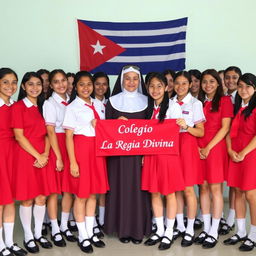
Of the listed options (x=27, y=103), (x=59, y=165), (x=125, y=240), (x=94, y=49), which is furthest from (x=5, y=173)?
(x=94, y=49)

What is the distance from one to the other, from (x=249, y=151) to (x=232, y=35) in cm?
263

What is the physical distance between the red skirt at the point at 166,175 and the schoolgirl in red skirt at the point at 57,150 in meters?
0.83

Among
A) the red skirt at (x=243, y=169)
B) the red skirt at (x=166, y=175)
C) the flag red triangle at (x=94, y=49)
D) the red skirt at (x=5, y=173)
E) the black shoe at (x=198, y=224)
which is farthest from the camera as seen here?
the flag red triangle at (x=94, y=49)

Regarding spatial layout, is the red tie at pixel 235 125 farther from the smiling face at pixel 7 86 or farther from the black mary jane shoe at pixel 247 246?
the smiling face at pixel 7 86

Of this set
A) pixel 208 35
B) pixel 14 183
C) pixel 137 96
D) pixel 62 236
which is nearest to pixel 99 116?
pixel 137 96

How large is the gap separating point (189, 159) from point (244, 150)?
51 centimetres

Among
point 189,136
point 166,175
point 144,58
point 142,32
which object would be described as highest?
point 142,32

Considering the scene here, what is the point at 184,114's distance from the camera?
10.6 ft

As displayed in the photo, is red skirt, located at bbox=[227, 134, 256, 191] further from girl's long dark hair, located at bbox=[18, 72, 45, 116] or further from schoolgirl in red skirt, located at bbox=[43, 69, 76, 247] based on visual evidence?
girl's long dark hair, located at bbox=[18, 72, 45, 116]

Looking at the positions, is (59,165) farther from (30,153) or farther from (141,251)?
(141,251)

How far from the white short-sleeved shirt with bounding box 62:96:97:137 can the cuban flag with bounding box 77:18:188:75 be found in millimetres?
1886

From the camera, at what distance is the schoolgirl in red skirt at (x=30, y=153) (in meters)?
3.02

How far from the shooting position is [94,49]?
195 inches

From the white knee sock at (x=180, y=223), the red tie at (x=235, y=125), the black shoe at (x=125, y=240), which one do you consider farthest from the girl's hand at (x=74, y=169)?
the red tie at (x=235, y=125)
